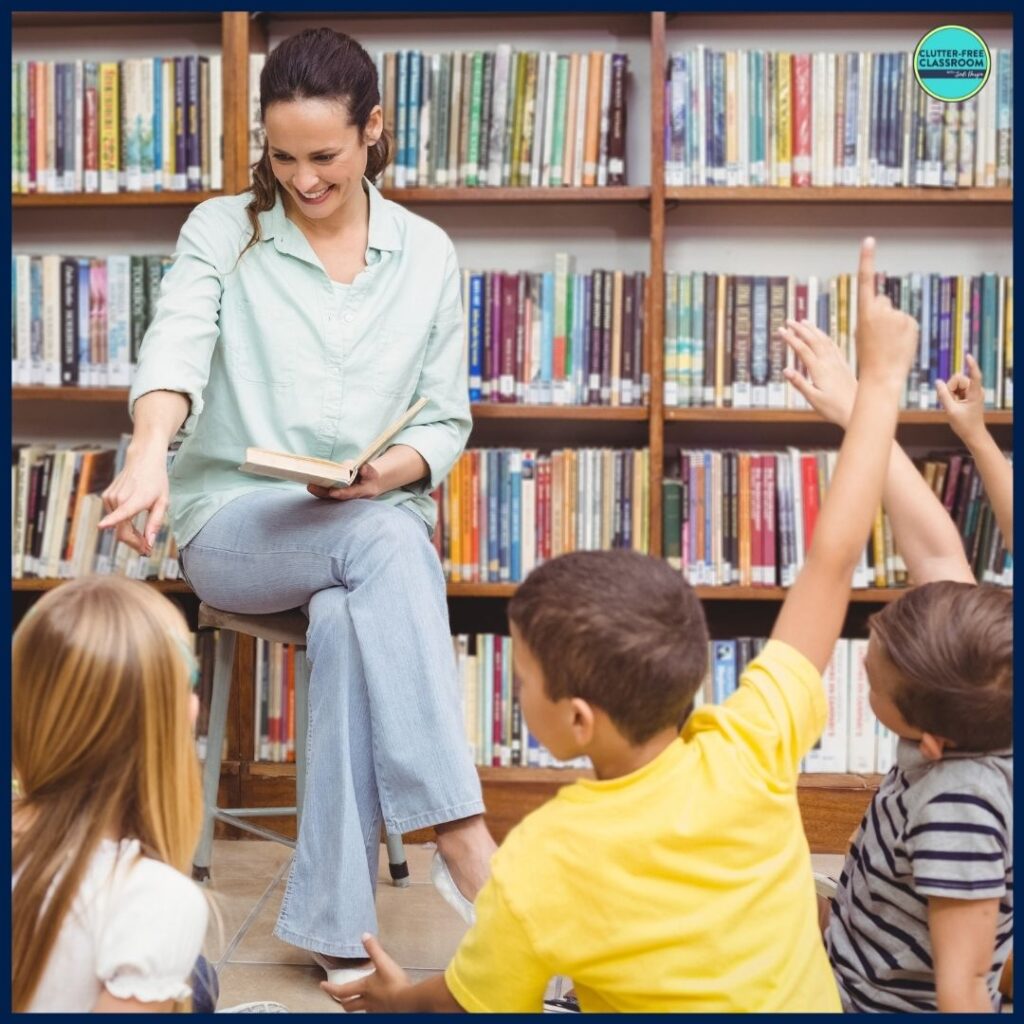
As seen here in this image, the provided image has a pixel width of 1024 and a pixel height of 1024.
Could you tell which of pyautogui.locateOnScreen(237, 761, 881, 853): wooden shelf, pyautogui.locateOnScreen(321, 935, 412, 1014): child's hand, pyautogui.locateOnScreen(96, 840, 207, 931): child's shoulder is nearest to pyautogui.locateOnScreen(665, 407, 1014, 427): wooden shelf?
pyautogui.locateOnScreen(237, 761, 881, 853): wooden shelf

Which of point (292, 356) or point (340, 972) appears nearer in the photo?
point (340, 972)

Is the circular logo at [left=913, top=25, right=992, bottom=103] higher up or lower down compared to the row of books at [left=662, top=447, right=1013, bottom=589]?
higher up

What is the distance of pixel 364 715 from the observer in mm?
1731

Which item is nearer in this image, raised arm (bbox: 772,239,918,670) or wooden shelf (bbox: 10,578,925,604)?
raised arm (bbox: 772,239,918,670)

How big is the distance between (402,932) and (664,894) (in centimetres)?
109

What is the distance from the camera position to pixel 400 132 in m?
2.54

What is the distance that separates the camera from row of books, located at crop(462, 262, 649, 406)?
100 inches

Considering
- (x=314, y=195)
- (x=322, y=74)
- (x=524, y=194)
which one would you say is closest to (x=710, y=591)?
(x=524, y=194)

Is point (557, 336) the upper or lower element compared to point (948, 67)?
lower

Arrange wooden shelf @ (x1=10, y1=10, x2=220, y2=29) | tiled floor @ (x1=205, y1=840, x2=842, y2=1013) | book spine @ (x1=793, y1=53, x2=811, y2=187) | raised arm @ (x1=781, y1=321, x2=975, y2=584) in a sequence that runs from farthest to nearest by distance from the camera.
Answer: wooden shelf @ (x1=10, y1=10, x2=220, y2=29) → book spine @ (x1=793, y1=53, x2=811, y2=187) → tiled floor @ (x1=205, y1=840, x2=842, y2=1013) → raised arm @ (x1=781, y1=321, x2=975, y2=584)

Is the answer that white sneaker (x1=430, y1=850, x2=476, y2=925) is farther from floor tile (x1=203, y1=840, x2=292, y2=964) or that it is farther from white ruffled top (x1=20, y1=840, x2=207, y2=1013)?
white ruffled top (x1=20, y1=840, x2=207, y2=1013)

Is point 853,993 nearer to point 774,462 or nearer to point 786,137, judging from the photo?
point 774,462

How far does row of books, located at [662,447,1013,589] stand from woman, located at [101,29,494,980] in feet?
1.97

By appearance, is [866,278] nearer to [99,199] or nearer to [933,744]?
[933,744]
